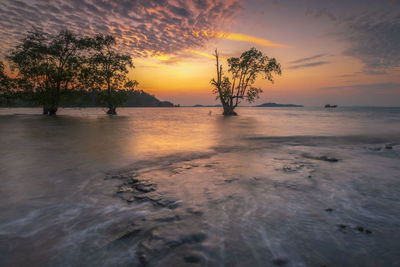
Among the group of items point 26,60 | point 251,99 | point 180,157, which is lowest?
point 180,157

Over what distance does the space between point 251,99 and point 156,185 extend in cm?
4053

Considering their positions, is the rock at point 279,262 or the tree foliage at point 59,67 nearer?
the rock at point 279,262

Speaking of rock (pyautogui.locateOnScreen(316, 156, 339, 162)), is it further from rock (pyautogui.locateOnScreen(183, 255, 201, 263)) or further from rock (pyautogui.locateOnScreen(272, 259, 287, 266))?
rock (pyautogui.locateOnScreen(183, 255, 201, 263))

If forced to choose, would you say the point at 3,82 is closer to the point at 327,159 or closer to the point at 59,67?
the point at 59,67

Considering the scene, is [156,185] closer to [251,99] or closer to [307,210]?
[307,210]

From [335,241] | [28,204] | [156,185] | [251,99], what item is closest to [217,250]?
[335,241]

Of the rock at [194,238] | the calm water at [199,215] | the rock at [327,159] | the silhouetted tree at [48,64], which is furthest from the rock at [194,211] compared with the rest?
the silhouetted tree at [48,64]

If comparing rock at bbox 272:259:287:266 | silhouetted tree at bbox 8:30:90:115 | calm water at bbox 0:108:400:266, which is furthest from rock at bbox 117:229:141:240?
silhouetted tree at bbox 8:30:90:115

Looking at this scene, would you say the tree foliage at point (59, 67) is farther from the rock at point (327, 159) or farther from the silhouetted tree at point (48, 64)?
the rock at point (327, 159)

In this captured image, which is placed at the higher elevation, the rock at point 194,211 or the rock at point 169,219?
the rock at point 169,219

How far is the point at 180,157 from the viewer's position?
858cm

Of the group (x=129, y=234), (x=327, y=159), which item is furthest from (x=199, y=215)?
(x=327, y=159)

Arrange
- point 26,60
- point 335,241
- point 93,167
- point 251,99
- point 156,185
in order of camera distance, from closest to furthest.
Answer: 1. point 335,241
2. point 156,185
3. point 93,167
4. point 26,60
5. point 251,99

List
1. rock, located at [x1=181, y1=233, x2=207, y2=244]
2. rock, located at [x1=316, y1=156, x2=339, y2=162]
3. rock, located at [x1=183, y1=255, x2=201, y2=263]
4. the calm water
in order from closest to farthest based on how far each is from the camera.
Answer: rock, located at [x1=183, y1=255, x2=201, y2=263], the calm water, rock, located at [x1=181, y1=233, x2=207, y2=244], rock, located at [x1=316, y1=156, x2=339, y2=162]
